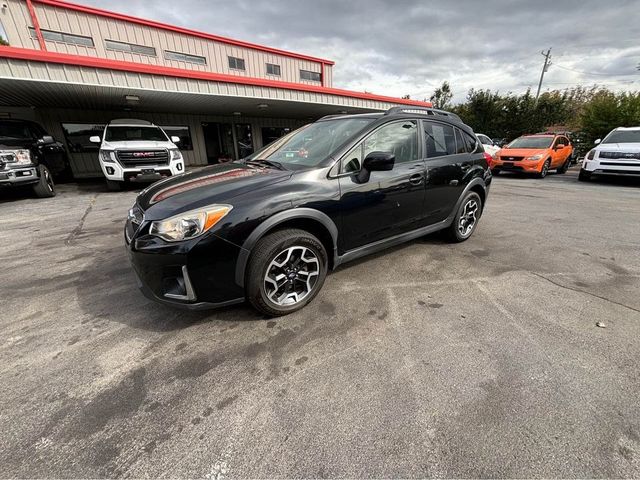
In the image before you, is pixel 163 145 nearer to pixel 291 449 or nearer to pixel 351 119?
pixel 351 119

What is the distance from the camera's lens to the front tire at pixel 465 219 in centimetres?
384

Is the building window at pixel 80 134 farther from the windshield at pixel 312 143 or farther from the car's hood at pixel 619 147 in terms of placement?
the car's hood at pixel 619 147

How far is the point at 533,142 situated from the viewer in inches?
450

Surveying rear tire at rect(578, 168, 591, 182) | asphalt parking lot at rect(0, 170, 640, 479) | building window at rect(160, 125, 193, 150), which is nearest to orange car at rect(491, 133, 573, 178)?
rear tire at rect(578, 168, 591, 182)

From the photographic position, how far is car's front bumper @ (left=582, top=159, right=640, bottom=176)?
8.43 m

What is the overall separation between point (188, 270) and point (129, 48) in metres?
18.6

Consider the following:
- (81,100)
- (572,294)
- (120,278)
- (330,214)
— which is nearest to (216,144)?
(81,100)

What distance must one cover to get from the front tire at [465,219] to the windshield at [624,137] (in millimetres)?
8861

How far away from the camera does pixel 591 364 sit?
1.92m

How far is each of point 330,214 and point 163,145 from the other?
24.0 ft

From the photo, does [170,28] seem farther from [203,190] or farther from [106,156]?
[203,190]

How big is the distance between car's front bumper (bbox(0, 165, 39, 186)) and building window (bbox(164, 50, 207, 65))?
1240 centimetres

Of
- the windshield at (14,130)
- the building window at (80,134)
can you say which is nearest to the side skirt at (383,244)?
the windshield at (14,130)

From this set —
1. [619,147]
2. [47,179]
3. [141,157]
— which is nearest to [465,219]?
[141,157]
